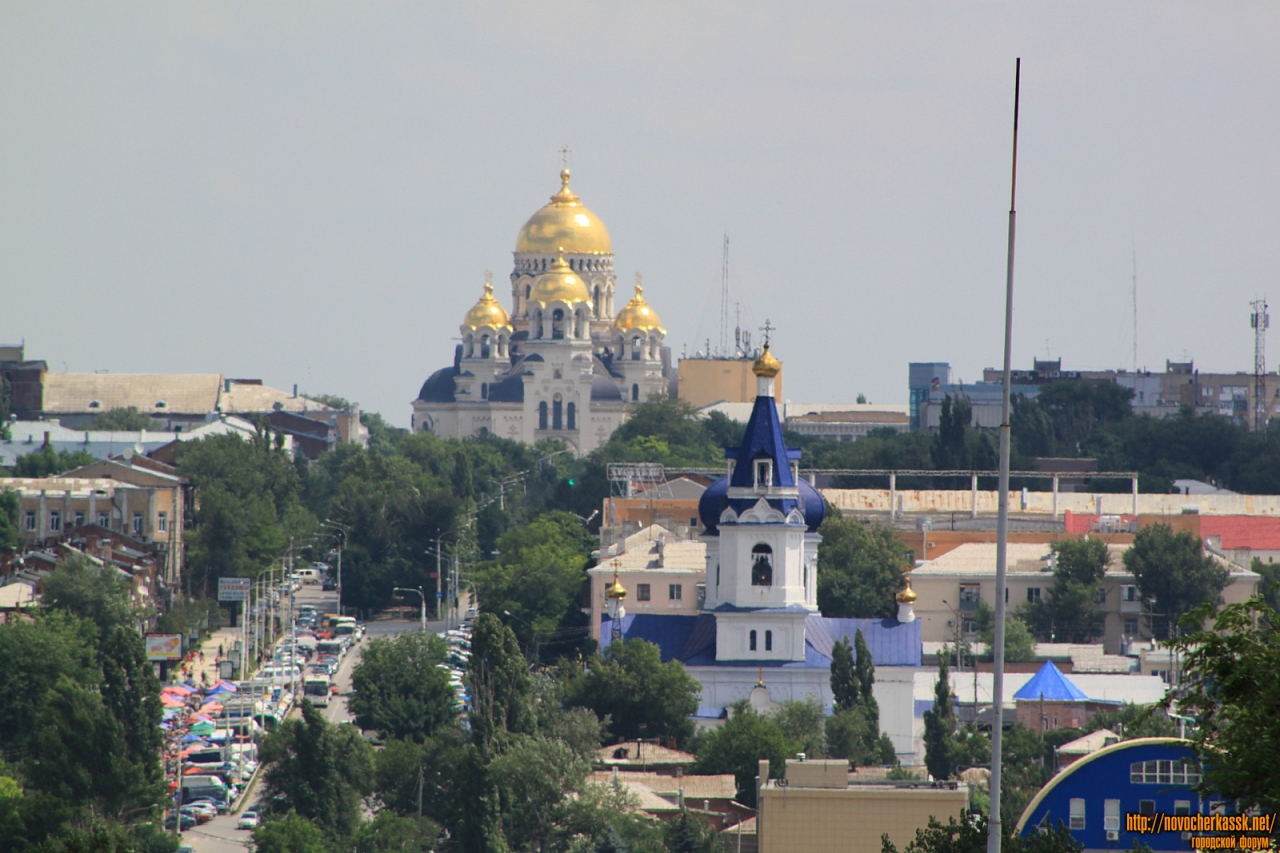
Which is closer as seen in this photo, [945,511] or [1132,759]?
[1132,759]

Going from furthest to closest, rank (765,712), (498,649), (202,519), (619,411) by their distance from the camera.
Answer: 1. (619,411)
2. (202,519)
3. (765,712)
4. (498,649)

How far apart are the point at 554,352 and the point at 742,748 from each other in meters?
119

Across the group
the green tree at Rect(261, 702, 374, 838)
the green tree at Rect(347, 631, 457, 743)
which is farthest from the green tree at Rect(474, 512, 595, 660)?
the green tree at Rect(261, 702, 374, 838)

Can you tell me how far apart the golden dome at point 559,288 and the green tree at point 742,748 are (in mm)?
118705

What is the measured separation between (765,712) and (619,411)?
111939 millimetres

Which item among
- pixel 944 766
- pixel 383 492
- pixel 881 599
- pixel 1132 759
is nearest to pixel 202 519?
pixel 383 492

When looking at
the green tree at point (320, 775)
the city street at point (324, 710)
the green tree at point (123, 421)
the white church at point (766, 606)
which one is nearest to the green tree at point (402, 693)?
the city street at point (324, 710)

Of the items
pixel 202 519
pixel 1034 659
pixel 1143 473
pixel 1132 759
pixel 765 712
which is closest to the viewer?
pixel 1132 759

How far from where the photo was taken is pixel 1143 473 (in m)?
133

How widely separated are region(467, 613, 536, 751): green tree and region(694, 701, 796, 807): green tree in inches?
136

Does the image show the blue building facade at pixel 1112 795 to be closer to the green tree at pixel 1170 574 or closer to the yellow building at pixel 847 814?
the yellow building at pixel 847 814

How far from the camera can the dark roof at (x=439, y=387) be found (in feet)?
586

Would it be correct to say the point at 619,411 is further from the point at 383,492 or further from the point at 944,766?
the point at 944,766

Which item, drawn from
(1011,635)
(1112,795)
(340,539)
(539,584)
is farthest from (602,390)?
(1112,795)
